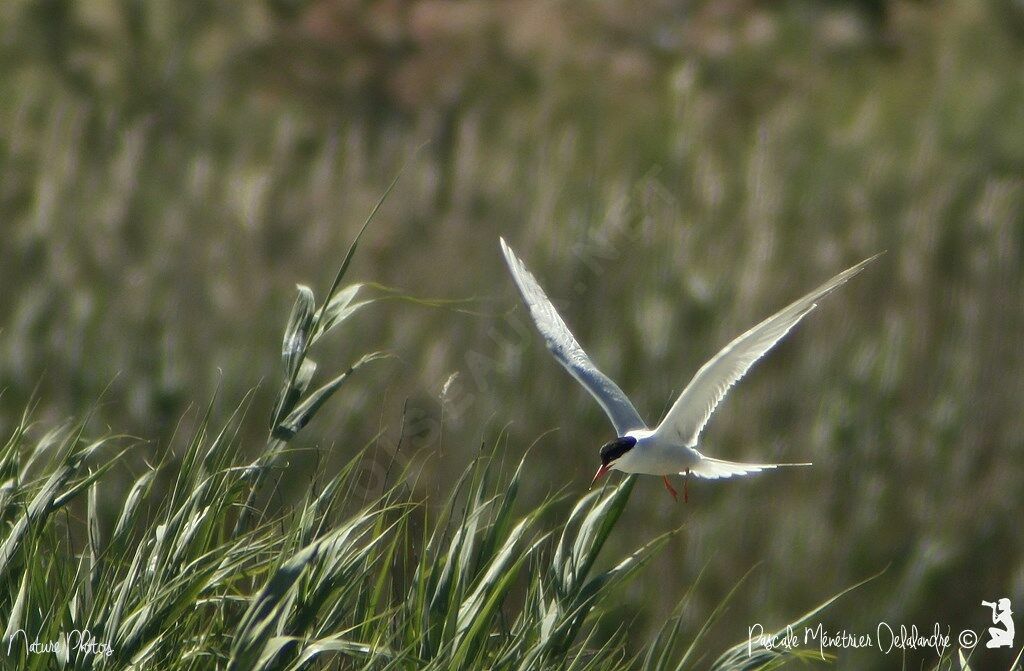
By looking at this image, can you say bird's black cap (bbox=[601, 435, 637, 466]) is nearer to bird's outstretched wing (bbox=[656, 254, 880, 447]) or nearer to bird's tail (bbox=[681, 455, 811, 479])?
bird's outstretched wing (bbox=[656, 254, 880, 447])

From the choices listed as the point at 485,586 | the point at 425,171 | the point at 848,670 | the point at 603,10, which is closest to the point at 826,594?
the point at 848,670

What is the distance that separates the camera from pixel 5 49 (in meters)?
8.69

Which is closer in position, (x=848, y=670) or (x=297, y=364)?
(x=297, y=364)

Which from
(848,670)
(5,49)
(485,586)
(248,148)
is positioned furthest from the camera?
(5,49)

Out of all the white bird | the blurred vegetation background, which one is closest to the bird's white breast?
the white bird

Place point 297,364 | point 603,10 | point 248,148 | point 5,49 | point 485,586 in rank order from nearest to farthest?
point 485,586, point 297,364, point 248,148, point 5,49, point 603,10

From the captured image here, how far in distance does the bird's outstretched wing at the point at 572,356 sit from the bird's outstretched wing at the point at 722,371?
0.37ft

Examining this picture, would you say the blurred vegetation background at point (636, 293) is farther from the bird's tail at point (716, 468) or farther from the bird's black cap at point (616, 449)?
the bird's black cap at point (616, 449)

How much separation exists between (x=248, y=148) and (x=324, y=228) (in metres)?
1.18

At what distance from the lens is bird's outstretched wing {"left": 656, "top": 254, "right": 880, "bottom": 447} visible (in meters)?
2.76

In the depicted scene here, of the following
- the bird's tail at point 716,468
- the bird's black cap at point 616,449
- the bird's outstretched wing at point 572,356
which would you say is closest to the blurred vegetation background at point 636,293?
the bird's outstretched wing at point 572,356

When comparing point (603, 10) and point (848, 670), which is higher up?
point (603, 10)

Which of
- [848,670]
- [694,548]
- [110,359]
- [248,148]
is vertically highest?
[248,148]

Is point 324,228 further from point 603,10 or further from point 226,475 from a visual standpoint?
point 603,10
